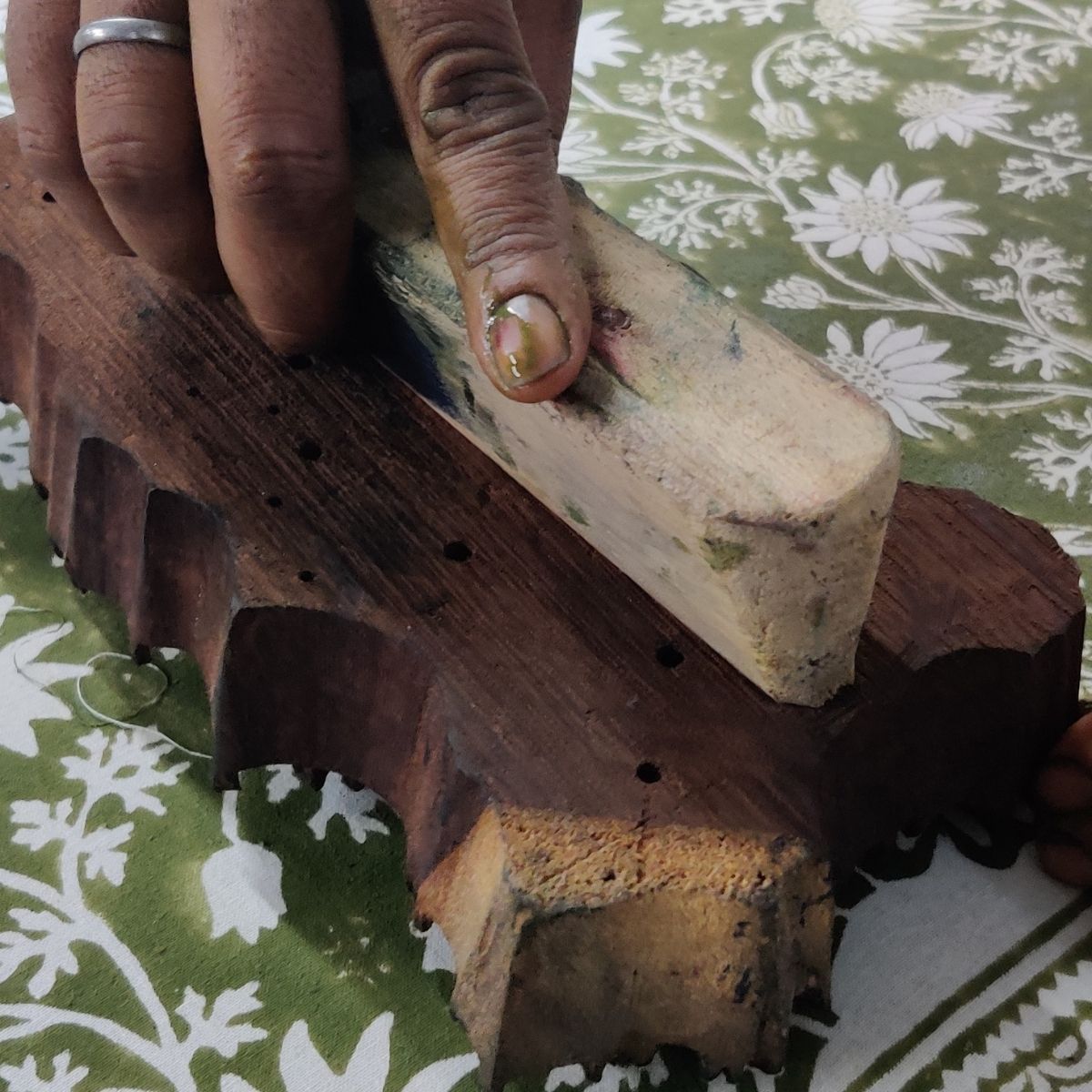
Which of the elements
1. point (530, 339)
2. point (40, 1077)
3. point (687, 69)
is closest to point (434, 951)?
point (40, 1077)

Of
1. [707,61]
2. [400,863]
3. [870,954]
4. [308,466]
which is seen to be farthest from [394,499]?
[707,61]

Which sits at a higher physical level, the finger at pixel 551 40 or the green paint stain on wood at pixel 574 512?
the finger at pixel 551 40

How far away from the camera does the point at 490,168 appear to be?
1.38 ft

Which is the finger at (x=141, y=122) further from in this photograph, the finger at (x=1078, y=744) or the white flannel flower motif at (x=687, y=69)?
the white flannel flower motif at (x=687, y=69)

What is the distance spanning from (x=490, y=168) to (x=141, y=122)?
0.15m

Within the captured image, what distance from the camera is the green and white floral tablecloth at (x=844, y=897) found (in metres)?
0.48

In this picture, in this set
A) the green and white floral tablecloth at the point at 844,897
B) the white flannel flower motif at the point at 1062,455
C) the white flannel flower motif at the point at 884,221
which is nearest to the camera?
the green and white floral tablecloth at the point at 844,897

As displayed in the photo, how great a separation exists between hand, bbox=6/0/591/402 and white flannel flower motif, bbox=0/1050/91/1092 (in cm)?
31

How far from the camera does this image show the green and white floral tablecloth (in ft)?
1.59

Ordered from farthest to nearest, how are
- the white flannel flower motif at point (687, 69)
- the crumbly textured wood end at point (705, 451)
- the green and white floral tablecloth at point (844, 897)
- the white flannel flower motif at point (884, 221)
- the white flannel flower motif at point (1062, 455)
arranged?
1. the white flannel flower motif at point (687, 69)
2. the white flannel flower motif at point (884, 221)
3. the white flannel flower motif at point (1062, 455)
4. the green and white floral tablecloth at point (844, 897)
5. the crumbly textured wood end at point (705, 451)

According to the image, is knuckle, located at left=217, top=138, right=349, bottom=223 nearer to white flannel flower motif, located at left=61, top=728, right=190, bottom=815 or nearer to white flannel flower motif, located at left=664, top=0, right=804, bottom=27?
white flannel flower motif, located at left=61, top=728, right=190, bottom=815

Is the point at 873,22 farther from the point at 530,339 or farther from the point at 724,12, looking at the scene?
the point at 530,339

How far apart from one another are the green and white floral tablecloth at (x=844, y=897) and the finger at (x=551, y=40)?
9.8 inches

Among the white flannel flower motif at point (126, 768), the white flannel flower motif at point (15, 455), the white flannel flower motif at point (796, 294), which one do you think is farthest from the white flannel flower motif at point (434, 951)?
the white flannel flower motif at point (796, 294)
